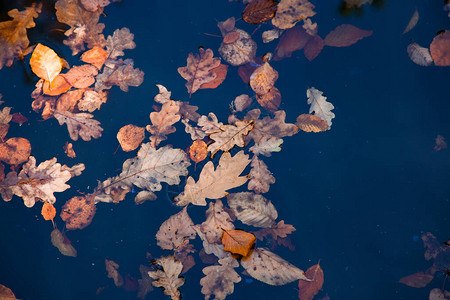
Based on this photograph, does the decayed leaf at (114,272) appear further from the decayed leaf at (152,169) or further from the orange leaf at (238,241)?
the orange leaf at (238,241)

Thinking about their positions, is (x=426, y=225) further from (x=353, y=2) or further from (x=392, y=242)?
(x=353, y=2)

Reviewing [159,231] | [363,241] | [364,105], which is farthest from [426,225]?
[159,231]

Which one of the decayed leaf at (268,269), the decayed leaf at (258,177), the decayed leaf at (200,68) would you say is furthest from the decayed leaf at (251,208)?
the decayed leaf at (200,68)

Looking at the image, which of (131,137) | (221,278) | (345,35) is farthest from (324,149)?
(131,137)

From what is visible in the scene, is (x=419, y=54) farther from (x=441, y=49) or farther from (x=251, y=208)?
(x=251, y=208)

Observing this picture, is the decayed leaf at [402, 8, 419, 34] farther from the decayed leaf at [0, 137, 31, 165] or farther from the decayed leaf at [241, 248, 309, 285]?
the decayed leaf at [0, 137, 31, 165]
